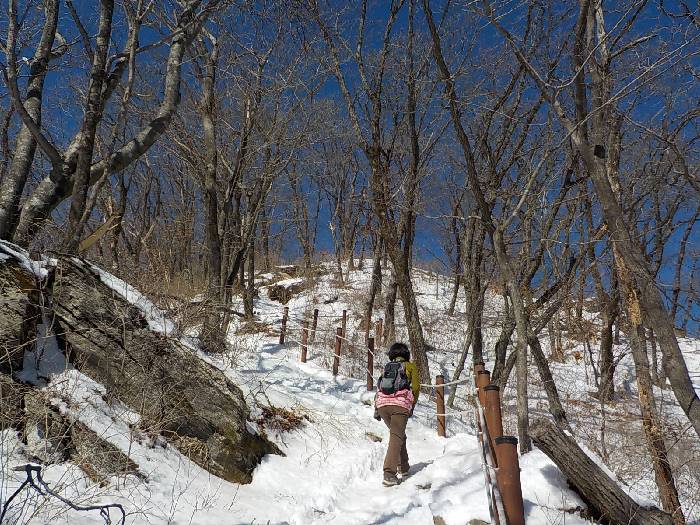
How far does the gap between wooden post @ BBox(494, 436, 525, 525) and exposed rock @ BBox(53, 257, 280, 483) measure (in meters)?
3.00

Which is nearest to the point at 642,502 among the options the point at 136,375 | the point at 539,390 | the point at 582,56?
the point at 136,375

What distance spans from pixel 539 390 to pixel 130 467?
13.1 m

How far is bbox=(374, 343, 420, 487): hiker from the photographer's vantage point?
5.32 metres

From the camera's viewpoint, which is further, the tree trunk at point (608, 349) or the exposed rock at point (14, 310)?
the tree trunk at point (608, 349)

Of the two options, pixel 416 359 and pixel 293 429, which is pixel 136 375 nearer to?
pixel 293 429

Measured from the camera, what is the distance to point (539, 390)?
14.0 m

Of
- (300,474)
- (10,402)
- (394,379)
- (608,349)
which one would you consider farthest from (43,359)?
(608,349)

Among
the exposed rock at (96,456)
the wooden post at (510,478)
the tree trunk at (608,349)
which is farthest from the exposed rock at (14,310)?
the tree trunk at (608,349)

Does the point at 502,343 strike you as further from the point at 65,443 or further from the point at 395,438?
the point at 65,443

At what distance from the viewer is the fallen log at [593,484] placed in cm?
331

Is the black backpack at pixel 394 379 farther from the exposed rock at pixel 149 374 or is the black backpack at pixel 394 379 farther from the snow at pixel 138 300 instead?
the snow at pixel 138 300

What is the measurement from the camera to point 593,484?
340 cm

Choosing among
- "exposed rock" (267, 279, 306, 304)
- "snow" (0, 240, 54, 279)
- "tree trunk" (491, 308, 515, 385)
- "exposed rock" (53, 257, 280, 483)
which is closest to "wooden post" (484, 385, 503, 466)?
"exposed rock" (53, 257, 280, 483)

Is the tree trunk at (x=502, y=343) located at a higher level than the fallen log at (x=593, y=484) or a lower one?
higher
